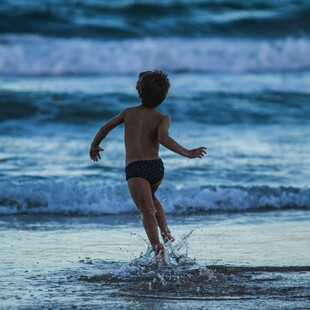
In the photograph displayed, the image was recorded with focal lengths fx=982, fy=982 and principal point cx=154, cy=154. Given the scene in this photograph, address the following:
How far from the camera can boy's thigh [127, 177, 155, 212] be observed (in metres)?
5.52

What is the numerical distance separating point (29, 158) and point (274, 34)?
1242 centimetres

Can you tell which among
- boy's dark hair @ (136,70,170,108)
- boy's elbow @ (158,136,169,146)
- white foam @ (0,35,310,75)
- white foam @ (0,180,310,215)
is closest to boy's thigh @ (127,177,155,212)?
boy's elbow @ (158,136,169,146)

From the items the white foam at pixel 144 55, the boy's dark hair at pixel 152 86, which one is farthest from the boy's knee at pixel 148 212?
the white foam at pixel 144 55


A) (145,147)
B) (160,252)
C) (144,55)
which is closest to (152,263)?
(160,252)

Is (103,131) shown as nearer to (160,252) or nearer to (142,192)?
(142,192)

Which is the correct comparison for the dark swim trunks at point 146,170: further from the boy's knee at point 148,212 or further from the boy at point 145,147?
the boy's knee at point 148,212

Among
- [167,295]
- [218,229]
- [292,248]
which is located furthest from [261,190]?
[167,295]

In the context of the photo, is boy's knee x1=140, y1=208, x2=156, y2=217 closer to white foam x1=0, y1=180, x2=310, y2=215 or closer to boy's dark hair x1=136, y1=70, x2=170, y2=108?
boy's dark hair x1=136, y1=70, x2=170, y2=108

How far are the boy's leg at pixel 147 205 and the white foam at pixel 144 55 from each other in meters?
12.2

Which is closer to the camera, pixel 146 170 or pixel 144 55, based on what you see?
pixel 146 170

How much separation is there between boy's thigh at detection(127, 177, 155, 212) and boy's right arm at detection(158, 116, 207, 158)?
265 mm

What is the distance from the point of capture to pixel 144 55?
62.5 feet

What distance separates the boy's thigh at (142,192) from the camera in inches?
217

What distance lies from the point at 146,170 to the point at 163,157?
4.56m
